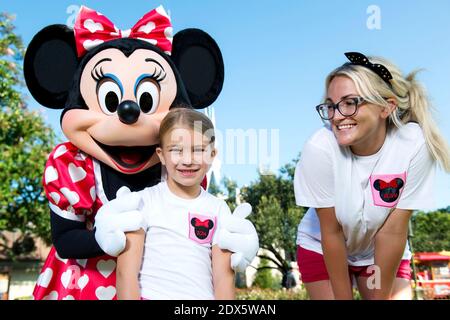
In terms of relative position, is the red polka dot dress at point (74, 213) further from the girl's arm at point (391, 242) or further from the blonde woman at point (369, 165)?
the girl's arm at point (391, 242)

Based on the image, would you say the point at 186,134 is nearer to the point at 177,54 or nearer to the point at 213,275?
the point at 213,275

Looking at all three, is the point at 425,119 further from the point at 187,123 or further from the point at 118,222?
the point at 118,222

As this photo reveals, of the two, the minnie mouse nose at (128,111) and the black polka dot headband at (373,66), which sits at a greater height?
the black polka dot headband at (373,66)

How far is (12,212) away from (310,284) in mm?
9036

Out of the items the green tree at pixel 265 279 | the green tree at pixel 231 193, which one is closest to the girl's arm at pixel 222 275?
the green tree at pixel 231 193

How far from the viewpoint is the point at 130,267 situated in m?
1.79

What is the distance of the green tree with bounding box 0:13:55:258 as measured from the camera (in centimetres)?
856

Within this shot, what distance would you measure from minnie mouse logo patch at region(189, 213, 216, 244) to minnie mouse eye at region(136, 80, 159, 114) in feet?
1.88

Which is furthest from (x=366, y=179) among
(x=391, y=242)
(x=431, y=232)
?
(x=431, y=232)

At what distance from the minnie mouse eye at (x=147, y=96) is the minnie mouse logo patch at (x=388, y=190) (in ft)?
3.37

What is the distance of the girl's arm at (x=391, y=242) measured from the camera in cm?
201

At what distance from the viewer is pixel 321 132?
6.86 ft

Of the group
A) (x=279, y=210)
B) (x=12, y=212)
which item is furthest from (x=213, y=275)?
(x=12, y=212)

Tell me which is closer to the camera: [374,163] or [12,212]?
[374,163]
